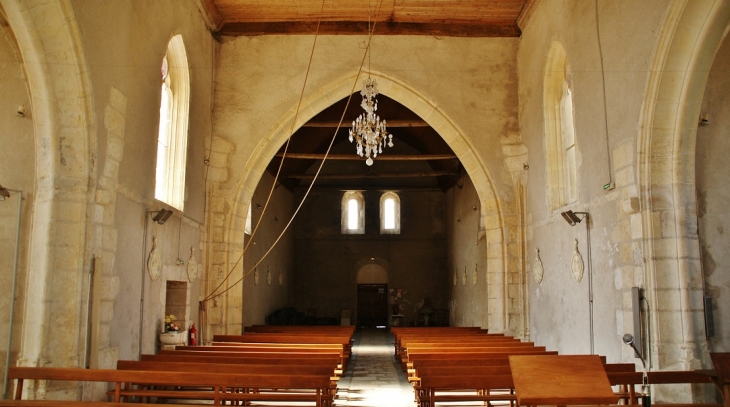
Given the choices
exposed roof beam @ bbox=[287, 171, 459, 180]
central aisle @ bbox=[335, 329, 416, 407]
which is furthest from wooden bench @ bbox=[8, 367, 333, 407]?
exposed roof beam @ bbox=[287, 171, 459, 180]

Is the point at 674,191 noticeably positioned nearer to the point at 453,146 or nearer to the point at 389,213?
the point at 453,146

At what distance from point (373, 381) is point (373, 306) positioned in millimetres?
12439

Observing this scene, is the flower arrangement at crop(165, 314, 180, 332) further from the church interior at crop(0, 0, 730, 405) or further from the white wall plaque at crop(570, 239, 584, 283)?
the white wall plaque at crop(570, 239, 584, 283)

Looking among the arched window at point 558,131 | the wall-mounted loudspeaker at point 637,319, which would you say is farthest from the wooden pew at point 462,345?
the wall-mounted loudspeaker at point 637,319

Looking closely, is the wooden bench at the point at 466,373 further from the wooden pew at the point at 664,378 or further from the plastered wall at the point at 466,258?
the plastered wall at the point at 466,258

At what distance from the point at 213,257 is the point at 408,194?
479 inches

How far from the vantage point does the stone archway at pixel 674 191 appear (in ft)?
19.4

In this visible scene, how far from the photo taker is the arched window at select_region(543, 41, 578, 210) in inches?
369

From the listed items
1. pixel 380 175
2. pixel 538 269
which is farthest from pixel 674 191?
pixel 380 175

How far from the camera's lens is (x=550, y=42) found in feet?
31.3

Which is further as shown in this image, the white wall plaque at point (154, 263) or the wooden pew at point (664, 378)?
the white wall plaque at point (154, 263)

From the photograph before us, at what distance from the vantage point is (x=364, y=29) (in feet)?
37.3

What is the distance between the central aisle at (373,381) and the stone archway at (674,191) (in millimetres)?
2928

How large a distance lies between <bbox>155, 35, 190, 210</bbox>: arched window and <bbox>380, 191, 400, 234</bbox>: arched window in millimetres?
12888
